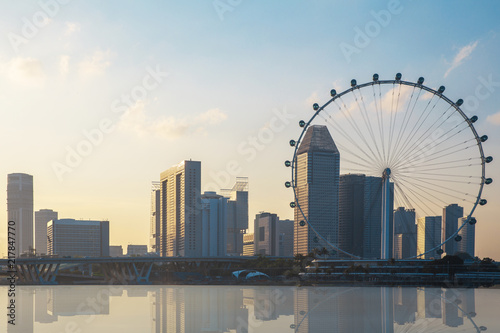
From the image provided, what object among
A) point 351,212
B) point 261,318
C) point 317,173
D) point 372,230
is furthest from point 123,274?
point 261,318

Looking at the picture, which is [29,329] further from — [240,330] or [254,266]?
[254,266]

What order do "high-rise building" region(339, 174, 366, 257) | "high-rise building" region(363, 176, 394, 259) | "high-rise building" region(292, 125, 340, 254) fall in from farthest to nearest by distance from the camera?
"high-rise building" region(339, 174, 366, 257), "high-rise building" region(363, 176, 394, 259), "high-rise building" region(292, 125, 340, 254)

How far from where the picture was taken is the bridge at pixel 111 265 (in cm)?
11662

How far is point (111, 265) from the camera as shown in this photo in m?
136

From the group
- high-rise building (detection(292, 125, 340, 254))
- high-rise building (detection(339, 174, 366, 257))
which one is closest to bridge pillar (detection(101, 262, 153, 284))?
high-rise building (detection(292, 125, 340, 254))

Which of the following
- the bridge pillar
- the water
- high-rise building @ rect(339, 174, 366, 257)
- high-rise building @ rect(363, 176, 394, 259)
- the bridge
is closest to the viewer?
the water

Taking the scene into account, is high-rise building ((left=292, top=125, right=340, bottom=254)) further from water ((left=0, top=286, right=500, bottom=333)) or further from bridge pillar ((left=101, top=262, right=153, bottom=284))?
water ((left=0, top=286, right=500, bottom=333))

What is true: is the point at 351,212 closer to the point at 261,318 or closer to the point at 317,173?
the point at 317,173

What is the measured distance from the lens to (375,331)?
26.6 m

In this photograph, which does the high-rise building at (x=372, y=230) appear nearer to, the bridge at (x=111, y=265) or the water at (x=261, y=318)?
the bridge at (x=111, y=265)

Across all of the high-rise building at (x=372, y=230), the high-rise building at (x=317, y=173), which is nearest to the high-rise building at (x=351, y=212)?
the high-rise building at (x=372, y=230)

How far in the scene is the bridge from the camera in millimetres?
116625

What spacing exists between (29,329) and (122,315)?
751 centimetres

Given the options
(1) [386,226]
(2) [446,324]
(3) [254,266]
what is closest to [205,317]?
(2) [446,324]
